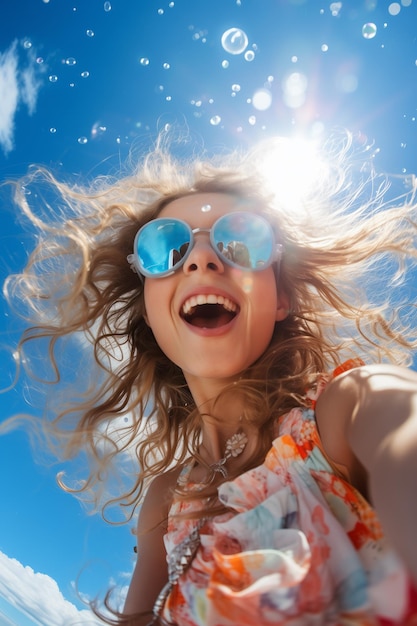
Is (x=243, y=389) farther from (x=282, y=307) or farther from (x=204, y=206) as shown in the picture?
(x=204, y=206)

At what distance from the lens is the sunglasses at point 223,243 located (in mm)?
2199

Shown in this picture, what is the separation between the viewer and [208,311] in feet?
7.84

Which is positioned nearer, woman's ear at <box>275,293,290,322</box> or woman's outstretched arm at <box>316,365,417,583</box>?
woman's outstretched arm at <box>316,365,417,583</box>

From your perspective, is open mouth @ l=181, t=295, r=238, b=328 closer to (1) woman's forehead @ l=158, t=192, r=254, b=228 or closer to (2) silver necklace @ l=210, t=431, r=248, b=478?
(1) woman's forehead @ l=158, t=192, r=254, b=228

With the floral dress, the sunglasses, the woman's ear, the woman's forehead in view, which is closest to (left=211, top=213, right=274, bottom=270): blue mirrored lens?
the sunglasses

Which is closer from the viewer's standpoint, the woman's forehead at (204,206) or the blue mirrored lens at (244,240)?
the blue mirrored lens at (244,240)

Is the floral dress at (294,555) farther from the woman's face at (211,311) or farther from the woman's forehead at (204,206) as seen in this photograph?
the woman's forehead at (204,206)

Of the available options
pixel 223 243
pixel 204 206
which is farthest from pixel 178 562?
pixel 204 206

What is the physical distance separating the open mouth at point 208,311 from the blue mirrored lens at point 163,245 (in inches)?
7.9

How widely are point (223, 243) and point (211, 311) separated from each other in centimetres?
36

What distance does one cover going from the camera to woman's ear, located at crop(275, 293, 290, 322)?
2483mm

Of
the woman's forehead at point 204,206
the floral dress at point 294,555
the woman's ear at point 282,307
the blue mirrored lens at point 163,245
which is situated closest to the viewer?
the floral dress at point 294,555

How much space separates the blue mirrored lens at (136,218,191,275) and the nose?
5cm

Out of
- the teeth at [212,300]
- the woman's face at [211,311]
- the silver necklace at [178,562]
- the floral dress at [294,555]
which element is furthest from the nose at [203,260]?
the silver necklace at [178,562]
